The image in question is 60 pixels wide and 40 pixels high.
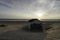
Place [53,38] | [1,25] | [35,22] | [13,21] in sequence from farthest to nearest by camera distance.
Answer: [13,21], [1,25], [35,22], [53,38]

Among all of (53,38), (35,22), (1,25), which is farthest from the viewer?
(1,25)

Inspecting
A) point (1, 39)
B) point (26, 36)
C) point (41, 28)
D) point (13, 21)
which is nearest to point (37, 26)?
point (41, 28)

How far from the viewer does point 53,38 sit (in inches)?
69.4

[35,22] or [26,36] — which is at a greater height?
[35,22]

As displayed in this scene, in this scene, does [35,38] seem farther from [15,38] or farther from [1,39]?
[1,39]

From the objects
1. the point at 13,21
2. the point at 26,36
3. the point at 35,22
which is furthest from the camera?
the point at 13,21

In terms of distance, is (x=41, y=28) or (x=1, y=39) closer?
(x=1, y=39)

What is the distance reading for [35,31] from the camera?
2.19 meters

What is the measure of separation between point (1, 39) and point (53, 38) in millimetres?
707

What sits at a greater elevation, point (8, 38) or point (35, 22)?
point (35, 22)

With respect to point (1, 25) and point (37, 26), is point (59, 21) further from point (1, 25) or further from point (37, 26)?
point (1, 25)

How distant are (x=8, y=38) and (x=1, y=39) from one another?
0.10 meters

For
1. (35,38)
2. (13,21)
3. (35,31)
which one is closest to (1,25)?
(13,21)

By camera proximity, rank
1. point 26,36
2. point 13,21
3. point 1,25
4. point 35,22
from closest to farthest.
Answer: point 26,36 < point 35,22 < point 1,25 < point 13,21
